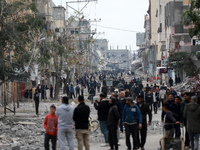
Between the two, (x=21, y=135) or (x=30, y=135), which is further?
(x=21, y=135)

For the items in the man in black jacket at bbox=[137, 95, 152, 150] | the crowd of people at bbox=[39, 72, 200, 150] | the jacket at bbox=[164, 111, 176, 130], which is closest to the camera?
the crowd of people at bbox=[39, 72, 200, 150]

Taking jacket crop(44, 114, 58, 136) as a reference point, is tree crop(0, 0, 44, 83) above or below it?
above

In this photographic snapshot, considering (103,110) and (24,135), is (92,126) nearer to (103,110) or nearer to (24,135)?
(24,135)

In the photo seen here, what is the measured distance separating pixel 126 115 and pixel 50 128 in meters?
2.26

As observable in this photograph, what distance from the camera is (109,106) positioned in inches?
518

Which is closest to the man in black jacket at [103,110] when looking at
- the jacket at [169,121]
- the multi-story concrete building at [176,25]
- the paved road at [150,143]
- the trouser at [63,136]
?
the paved road at [150,143]

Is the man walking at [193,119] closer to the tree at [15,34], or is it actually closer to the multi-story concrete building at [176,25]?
the tree at [15,34]

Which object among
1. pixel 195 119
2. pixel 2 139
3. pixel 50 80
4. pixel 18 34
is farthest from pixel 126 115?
pixel 50 80

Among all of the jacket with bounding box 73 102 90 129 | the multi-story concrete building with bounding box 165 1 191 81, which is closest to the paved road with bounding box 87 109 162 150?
the jacket with bounding box 73 102 90 129

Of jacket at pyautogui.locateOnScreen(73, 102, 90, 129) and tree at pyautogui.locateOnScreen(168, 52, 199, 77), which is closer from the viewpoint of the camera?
jacket at pyautogui.locateOnScreen(73, 102, 90, 129)

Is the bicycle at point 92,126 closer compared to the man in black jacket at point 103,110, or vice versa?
the man in black jacket at point 103,110

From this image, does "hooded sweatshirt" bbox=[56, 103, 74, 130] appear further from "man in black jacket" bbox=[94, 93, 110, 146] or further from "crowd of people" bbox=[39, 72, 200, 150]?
"man in black jacket" bbox=[94, 93, 110, 146]

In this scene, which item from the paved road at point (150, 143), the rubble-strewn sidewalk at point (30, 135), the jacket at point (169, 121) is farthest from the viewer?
the rubble-strewn sidewalk at point (30, 135)

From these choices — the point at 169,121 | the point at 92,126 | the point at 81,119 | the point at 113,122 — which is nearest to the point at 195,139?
the point at 169,121
